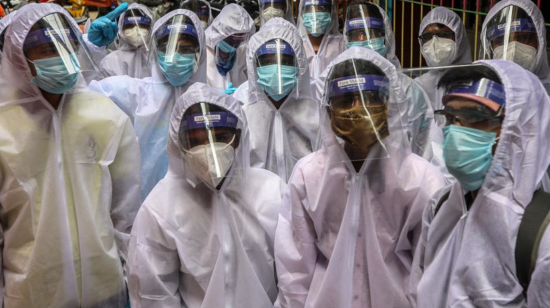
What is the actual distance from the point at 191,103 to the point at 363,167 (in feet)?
2.63

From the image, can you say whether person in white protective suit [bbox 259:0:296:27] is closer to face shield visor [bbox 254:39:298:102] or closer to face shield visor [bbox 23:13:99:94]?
face shield visor [bbox 254:39:298:102]

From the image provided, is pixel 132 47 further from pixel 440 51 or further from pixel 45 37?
pixel 45 37

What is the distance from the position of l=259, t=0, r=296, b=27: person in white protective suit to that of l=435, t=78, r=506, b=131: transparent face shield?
14.7ft

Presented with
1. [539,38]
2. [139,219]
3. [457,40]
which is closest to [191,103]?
[139,219]

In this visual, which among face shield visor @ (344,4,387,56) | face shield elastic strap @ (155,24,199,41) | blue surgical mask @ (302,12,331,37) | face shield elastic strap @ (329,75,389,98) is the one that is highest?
face shield elastic strap @ (329,75,389,98)

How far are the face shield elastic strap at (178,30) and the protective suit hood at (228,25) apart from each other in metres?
1.60

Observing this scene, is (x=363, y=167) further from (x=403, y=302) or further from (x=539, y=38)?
(x=539, y=38)

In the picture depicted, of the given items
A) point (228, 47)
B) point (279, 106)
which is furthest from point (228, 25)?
point (279, 106)

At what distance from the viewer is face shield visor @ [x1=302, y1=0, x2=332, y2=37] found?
235 inches

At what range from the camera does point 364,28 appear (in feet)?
16.5

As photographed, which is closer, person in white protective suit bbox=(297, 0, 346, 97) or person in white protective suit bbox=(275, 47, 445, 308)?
person in white protective suit bbox=(275, 47, 445, 308)

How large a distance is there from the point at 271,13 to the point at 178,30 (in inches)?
92.1

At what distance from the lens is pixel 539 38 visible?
159 inches

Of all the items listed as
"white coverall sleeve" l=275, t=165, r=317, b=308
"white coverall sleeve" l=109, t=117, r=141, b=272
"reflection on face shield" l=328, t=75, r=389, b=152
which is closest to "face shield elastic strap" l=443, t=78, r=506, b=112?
"reflection on face shield" l=328, t=75, r=389, b=152
